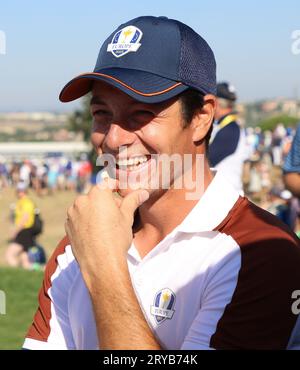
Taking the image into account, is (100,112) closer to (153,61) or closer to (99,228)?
(153,61)

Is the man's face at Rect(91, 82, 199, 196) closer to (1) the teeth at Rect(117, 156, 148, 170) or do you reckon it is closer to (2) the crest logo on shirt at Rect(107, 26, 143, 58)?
(1) the teeth at Rect(117, 156, 148, 170)

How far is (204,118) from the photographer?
220cm

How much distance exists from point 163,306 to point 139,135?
525 millimetres

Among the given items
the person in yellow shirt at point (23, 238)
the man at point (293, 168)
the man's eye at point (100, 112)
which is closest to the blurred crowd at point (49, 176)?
the person in yellow shirt at point (23, 238)

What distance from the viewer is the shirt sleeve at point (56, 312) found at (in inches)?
88.8

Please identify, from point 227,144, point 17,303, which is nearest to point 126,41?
point 227,144

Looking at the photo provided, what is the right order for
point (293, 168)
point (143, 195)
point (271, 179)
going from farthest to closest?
1. point (271, 179)
2. point (293, 168)
3. point (143, 195)

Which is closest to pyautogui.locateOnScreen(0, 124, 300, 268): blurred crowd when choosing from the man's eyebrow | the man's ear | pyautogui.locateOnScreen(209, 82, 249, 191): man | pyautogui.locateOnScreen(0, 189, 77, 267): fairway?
pyautogui.locateOnScreen(209, 82, 249, 191): man

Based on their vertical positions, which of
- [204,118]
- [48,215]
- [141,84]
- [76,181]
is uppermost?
[141,84]

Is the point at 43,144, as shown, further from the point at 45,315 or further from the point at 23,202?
the point at 45,315

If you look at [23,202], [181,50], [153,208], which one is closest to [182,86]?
[181,50]

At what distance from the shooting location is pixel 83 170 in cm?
2984

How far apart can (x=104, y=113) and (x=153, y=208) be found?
0.36 meters

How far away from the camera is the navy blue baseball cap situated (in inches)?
80.0
